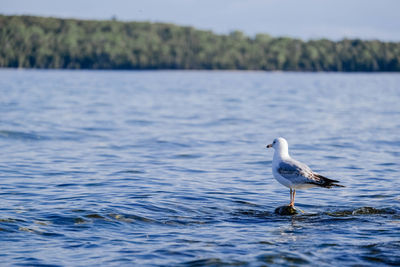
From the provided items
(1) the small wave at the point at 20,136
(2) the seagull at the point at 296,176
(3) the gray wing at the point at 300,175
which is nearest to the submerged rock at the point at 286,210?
(2) the seagull at the point at 296,176

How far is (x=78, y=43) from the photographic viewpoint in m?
160

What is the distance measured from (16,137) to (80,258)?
63.0ft

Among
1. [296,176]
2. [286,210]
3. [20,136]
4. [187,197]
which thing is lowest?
[20,136]

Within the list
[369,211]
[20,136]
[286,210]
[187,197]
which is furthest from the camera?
[20,136]

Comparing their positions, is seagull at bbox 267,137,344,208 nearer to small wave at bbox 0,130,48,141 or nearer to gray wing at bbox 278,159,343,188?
gray wing at bbox 278,159,343,188

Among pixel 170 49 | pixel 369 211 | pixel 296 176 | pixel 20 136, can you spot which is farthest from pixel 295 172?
pixel 170 49

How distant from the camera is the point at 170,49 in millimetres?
171750

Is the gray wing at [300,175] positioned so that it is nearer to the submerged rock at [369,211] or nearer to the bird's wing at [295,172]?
the bird's wing at [295,172]

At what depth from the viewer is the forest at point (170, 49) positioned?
153125mm

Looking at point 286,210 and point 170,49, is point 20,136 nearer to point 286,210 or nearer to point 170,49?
point 286,210

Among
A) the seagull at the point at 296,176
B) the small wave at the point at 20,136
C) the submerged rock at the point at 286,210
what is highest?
the seagull at the point at 296,176

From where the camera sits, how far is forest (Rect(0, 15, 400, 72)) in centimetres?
Answer: 15312

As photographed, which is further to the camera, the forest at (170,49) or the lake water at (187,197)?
the forest at (170,49)

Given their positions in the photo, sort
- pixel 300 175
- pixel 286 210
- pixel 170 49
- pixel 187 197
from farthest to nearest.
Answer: pixel 170 49
pixel 187 197
pixel 286 210
pixel 300 175
